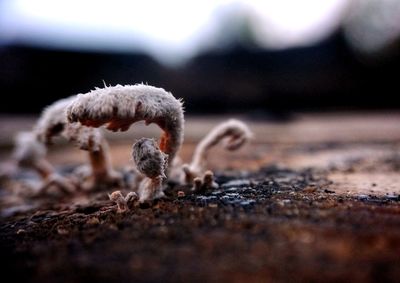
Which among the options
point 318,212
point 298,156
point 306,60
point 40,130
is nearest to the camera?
point 318,212

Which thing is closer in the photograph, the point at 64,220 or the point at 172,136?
the point at 64,220

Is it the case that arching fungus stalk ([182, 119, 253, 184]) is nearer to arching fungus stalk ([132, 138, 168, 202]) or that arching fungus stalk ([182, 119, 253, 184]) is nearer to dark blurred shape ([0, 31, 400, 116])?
arching fungus stalk ([132, 138, 168, 202])

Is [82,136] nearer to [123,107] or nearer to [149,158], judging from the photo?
[149,158]

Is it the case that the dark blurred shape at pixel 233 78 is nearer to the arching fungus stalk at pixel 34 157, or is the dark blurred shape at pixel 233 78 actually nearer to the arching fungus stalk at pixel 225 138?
the arching fungus stalk at pixel 34 157

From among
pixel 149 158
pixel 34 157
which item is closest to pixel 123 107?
pixel 149 158

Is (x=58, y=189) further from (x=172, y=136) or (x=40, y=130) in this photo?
(x=172, y=136)

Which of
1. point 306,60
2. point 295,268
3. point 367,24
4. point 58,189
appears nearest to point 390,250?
point 295,268

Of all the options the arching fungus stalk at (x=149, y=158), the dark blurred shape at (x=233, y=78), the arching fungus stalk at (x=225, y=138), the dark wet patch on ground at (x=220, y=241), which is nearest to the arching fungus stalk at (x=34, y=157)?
the dark wet patch on ground at (x=220, y=241)

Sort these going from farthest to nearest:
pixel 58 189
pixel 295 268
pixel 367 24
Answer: pixel 367 24 < pixel 58 189 < pixel 295 268

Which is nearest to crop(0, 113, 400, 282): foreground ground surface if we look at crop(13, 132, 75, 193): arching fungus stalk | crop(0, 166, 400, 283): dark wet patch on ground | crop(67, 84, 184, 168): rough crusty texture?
crop(0, 166, 400, 283): dark wet patch on ground
